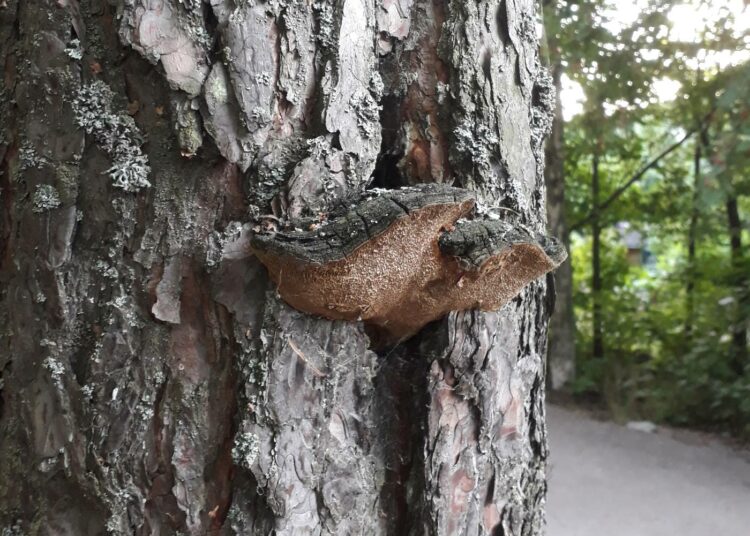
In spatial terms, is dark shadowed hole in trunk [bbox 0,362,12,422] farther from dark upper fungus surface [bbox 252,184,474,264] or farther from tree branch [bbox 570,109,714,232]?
tree branch [bbox 570,109,714,232]

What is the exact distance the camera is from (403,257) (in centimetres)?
66

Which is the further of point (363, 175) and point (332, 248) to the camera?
point (363, 175)

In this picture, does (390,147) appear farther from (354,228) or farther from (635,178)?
(635,178)

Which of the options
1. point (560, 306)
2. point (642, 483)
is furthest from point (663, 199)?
point (642, 483)

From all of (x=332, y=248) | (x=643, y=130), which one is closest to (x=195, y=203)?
(x=332, y=248)

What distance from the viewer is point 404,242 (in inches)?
25.6

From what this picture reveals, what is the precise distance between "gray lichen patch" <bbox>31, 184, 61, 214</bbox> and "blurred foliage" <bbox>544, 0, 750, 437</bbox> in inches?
105

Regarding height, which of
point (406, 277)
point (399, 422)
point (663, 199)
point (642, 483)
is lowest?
point (642, 483)

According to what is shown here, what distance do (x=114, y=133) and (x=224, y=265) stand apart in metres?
0.19

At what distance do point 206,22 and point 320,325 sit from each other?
35 cm

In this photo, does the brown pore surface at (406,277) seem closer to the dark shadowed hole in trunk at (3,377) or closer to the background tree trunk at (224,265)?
the background tree trunk at (224,265)

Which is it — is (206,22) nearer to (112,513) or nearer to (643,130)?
(112,513)

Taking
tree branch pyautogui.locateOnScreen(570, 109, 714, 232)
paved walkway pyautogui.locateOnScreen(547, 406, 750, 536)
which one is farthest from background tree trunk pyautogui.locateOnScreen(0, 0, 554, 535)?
tree branch pyautogui.locateOnScreen(570, 109, 714, 232)

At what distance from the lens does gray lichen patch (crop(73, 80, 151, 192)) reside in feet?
2.34
